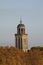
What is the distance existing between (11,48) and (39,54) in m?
1.90

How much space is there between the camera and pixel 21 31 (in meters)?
35.9

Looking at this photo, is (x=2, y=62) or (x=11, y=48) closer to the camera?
(x=2, y=62)

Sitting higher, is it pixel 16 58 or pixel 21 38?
pixel 16 58

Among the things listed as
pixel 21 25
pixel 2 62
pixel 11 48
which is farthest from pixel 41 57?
pixel 21 25

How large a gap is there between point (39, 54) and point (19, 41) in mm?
14933

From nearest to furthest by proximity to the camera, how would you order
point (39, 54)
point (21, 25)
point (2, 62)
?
1. point (2, 62)
2. point (39, 54)
3. point (21, 25)

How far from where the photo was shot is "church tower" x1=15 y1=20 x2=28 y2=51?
35344mm

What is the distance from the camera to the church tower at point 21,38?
35.3 m

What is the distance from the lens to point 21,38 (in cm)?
3612

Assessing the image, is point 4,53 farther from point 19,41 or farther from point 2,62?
point 19,41

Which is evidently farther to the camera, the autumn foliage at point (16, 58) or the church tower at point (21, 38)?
the church tower at point (21, 38)

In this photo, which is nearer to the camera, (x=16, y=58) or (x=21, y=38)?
(x=16, y=58)

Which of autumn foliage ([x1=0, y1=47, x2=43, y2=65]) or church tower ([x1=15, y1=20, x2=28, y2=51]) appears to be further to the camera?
church tower ([x1=15, y1=20, x2=28, y2=51])

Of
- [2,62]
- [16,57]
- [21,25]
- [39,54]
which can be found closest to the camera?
[2,62]
